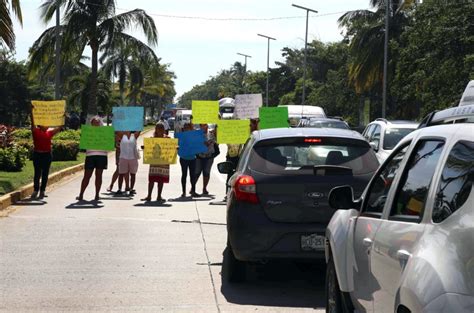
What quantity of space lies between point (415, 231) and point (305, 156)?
4906 millimetres

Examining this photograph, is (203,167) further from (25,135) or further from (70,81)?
(70,81)

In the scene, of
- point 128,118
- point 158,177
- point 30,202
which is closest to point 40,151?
point 30,202

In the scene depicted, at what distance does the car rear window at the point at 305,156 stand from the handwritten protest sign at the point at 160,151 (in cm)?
923

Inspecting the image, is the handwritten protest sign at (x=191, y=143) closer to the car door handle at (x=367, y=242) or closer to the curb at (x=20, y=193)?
the curb at (x=20, y=193)

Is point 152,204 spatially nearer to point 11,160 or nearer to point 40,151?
point 40,151

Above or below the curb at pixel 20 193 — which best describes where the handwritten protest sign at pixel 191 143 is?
above

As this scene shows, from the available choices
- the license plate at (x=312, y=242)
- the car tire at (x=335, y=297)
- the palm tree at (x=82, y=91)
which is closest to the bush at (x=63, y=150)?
the license plate at (x=312, y=242)

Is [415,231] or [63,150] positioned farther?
[63,150]

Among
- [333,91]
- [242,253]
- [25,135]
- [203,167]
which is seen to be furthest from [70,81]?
[242,253]

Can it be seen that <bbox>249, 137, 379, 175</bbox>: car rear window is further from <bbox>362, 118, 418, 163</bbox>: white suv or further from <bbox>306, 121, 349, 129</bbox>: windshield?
<bbox>306, 121, 349, 129</bbox>: windshield

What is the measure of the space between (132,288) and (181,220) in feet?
19.3

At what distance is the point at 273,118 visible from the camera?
64.7ft

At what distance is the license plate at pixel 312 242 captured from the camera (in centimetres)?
824

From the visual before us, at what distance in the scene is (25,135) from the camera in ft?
113
